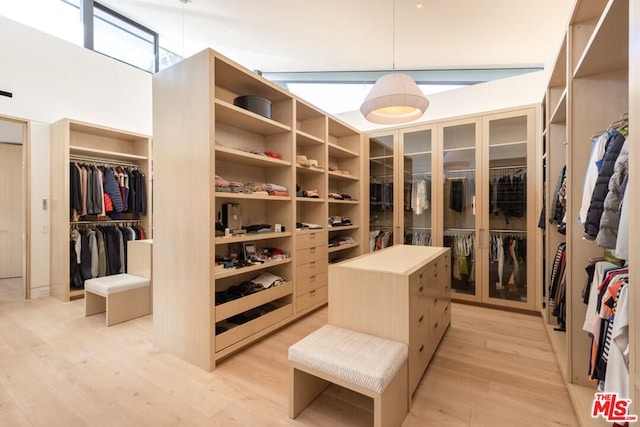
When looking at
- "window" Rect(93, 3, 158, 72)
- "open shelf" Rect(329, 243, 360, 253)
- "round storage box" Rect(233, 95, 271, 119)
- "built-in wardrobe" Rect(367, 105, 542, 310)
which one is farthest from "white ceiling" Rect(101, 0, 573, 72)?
"open shelf" Rect(329, 243, 360, 253)

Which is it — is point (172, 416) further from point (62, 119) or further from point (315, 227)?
point (62, 119)

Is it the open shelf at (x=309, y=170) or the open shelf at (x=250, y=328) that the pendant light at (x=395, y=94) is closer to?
the open shelf at (x=309, y=170)

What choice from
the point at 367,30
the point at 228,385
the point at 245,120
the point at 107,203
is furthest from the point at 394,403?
the point at 107,203

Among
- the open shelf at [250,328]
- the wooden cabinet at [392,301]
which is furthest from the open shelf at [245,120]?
the open shelf at [250,328]

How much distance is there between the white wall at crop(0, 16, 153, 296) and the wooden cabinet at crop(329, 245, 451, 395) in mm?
4076

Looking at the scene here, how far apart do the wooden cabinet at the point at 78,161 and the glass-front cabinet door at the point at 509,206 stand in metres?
4.78

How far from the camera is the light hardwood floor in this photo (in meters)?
1.59

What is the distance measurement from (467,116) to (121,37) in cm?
538

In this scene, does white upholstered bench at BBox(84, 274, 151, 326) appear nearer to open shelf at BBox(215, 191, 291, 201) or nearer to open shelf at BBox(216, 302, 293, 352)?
open shelf at BBox(216, 302, 293, 352)

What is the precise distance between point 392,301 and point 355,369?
1.54 feet

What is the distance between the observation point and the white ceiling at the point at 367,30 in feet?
9.16

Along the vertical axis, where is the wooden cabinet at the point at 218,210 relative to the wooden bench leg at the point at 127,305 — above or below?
above

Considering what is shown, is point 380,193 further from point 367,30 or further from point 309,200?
point 367,30

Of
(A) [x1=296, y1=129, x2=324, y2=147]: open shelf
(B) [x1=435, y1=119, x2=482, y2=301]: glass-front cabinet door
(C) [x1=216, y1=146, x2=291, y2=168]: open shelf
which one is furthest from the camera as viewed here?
(B) [x1=435, y1=119, x2=482, y2=301]: glass-front cabinet door
